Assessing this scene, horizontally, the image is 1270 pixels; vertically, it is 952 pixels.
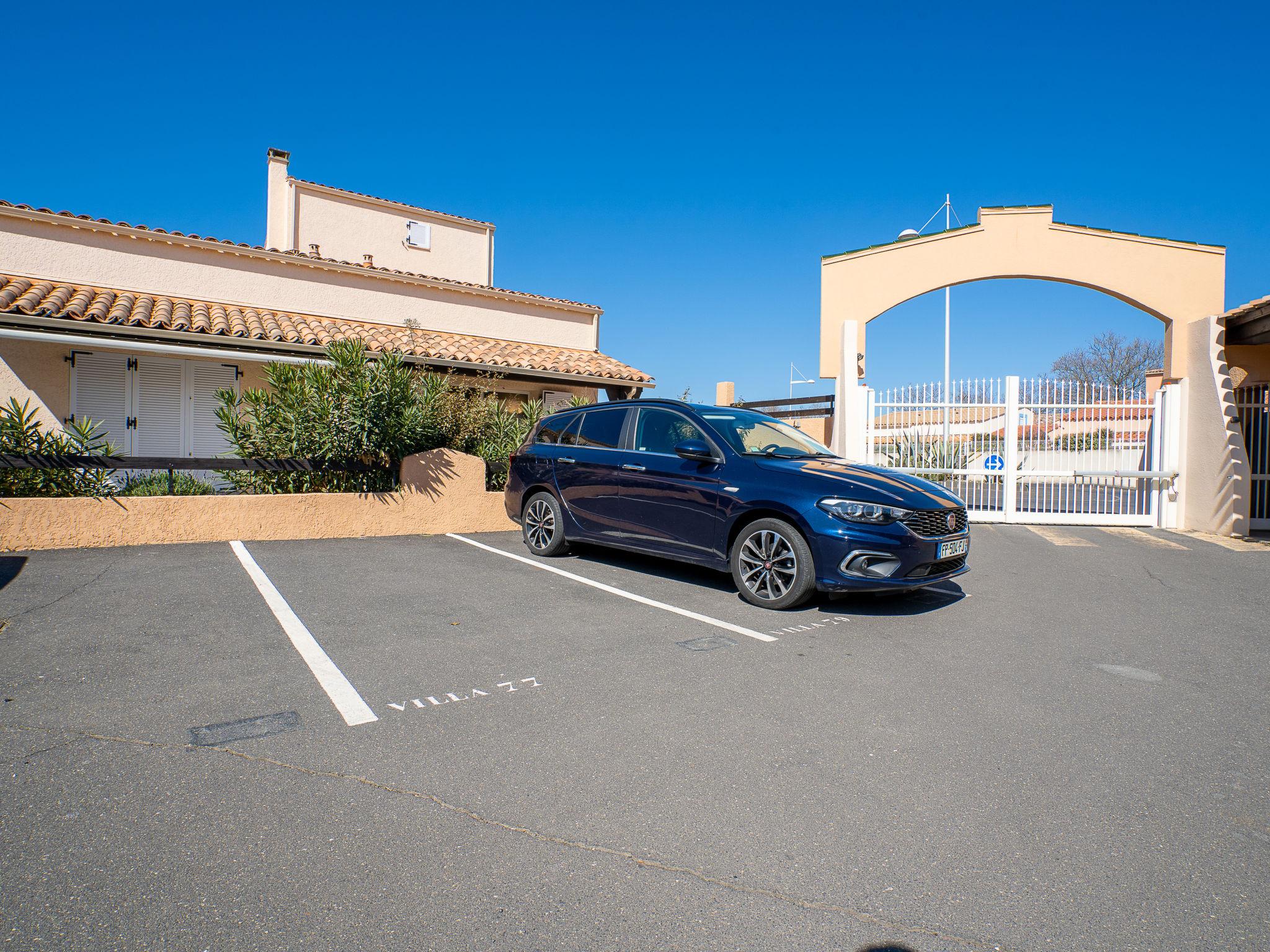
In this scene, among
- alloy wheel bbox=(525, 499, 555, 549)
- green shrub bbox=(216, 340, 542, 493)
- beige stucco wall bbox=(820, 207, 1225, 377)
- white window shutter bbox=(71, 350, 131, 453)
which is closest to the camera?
alloy wheel bbox=(525, 499, 555, 549)

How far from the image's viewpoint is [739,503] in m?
6.05

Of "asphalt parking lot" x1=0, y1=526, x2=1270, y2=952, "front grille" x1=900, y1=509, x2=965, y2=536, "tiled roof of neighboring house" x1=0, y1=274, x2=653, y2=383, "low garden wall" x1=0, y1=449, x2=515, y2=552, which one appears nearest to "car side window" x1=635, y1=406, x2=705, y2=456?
"asphalt parking lot" x1=0, y1=526, x2=1270, y2=952

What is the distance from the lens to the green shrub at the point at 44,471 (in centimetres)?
789

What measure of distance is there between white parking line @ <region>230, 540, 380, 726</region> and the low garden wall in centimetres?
228

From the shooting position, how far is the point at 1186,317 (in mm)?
11695

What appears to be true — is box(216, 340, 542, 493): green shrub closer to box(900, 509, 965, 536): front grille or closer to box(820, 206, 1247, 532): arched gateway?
box(900, 509, 965, 536): front grille

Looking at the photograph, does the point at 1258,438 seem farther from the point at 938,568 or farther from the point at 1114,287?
the point at 938,568

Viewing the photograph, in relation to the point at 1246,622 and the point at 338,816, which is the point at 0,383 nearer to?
the point at 338,816

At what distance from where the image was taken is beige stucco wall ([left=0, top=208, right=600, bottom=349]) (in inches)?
475

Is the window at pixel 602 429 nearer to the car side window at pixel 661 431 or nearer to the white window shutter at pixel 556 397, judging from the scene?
the car side window at pixel 661 431

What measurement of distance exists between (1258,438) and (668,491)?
10.8m

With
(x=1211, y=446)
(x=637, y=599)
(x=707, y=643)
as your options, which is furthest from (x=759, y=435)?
(x=1211, y=446)

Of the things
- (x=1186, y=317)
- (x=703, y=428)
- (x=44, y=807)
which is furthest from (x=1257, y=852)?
(x=1186, y=317)

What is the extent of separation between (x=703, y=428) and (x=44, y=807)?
16.8 feet
